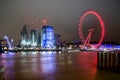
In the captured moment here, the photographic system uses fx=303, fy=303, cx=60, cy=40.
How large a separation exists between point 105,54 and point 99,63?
2176mm

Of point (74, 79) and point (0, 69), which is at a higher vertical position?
point (0, 69)

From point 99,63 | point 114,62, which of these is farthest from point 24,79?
point 99,63

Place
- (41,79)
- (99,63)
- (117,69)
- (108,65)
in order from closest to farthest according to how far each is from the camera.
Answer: (41,79)
(117,69)
(108,65)
(99,63)

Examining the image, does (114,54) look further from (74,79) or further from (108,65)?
Result: (74,79)

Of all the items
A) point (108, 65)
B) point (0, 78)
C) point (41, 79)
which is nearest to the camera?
point (0, 78)

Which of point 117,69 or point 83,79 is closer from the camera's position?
point 83,79

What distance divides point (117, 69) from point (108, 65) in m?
2.37

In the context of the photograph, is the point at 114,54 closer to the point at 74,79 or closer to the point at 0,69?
the point at 74,79

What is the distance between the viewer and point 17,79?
60.9 feet

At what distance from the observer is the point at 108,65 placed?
26719 millimetres

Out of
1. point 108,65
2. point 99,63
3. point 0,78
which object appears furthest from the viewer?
point 99,63

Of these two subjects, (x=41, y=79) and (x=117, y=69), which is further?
(x=117, y=69)

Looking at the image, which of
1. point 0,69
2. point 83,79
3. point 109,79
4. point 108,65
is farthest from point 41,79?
point 108,65

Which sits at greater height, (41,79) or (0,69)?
(0,69)
